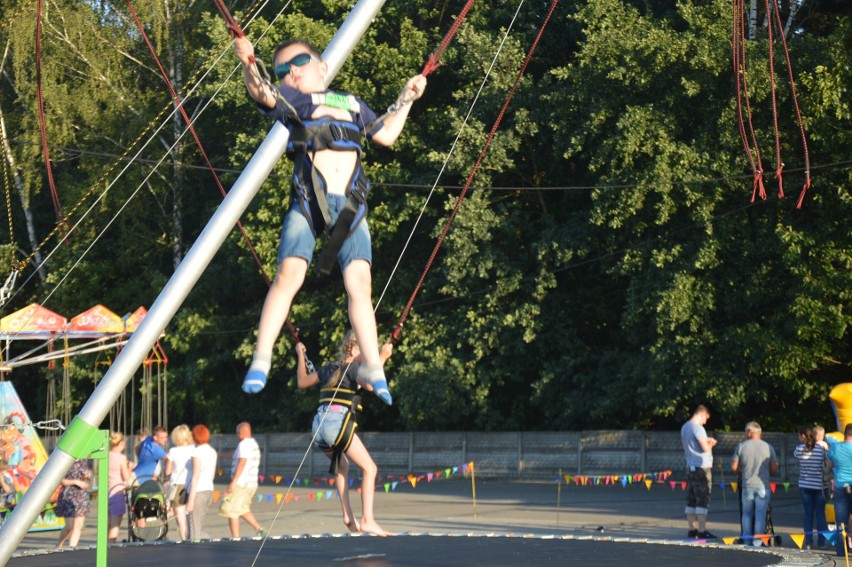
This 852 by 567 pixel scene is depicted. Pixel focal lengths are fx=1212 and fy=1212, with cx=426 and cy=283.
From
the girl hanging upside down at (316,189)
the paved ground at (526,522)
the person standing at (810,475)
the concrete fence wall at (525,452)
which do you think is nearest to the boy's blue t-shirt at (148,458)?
the paved ground at (526,522)

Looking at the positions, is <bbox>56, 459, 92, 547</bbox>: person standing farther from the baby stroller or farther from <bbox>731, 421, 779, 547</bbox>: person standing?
<bbox>731, 421, 779, 547</bbox>: person standing

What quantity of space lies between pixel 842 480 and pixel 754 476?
0.86 metres

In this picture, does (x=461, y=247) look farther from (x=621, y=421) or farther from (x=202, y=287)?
(x=202, y=287)

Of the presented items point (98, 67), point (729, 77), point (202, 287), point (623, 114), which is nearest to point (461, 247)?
point (623, 114)

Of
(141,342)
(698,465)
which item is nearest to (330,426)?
(141,342)

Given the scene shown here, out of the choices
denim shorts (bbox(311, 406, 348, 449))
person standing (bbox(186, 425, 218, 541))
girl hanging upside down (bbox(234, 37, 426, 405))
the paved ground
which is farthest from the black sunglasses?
person standing (bbox(186, 425, 218, 541))

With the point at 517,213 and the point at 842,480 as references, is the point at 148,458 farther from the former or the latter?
the point at 517,213

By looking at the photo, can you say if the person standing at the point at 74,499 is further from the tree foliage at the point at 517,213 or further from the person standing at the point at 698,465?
the person standing at the point at 698,465

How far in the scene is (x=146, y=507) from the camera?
Answer: 456 inches

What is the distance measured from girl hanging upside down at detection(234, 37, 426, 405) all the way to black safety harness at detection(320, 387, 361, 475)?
3.29 metres

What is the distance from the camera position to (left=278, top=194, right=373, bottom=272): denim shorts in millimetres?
3941

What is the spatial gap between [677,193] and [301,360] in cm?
1435

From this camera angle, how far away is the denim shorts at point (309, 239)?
12.9 feet

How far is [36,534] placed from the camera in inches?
549
